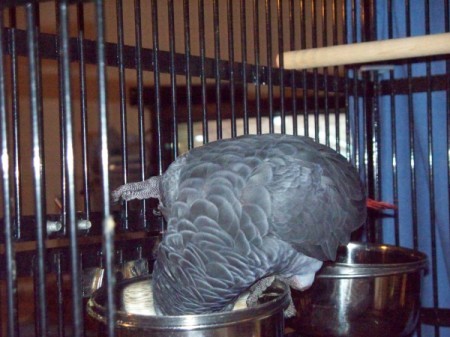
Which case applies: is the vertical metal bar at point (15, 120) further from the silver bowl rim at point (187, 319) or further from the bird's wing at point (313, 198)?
the bird's wing at point (313, 198)

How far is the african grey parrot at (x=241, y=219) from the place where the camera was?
80 centimetres

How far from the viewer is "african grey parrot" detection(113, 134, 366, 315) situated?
805 millimetres

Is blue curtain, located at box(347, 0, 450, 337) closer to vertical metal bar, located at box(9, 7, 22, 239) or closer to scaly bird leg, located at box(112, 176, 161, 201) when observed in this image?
scaly bird leg, located at box(112, 176, 161, 201)

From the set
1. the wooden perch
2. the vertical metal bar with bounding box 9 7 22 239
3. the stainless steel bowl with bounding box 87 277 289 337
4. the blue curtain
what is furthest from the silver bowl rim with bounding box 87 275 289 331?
the blue curtain

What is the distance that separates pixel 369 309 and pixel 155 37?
1.91 ft

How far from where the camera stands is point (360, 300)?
0.96m

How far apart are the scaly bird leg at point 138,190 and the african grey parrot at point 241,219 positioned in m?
0.05

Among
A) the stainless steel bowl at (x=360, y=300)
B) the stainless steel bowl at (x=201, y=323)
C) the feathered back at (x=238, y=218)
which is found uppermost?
the feathered back at (x=238, y=218)

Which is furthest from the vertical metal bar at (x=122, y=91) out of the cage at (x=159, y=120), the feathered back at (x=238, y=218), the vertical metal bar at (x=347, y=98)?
the vertical metal bar at (x=347, y=98)

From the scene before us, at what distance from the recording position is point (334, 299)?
97 cm

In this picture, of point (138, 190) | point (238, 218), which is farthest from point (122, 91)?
point (238, 218)

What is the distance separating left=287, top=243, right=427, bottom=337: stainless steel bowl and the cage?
0.90ft

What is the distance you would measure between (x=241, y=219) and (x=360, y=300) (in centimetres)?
29

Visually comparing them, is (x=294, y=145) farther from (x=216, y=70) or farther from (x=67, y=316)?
(x=67, y=316)
